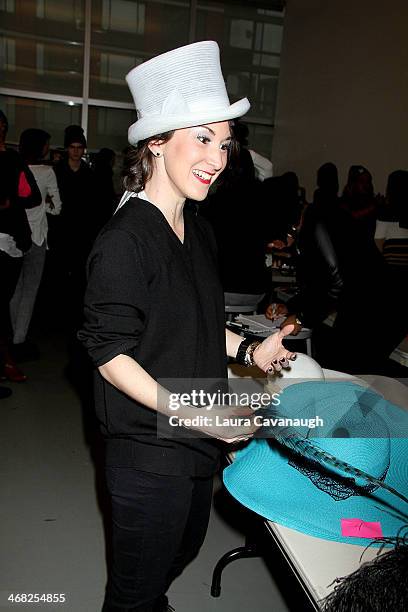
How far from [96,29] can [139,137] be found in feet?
28.5

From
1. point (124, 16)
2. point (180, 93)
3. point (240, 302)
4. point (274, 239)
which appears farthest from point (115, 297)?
point (124, 16)

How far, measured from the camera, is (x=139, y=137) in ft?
4.24

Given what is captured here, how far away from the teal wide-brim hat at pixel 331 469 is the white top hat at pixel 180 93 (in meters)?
0.71

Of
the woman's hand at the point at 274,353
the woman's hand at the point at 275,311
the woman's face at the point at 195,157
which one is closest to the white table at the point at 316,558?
the woman's hand at the point at 274,353

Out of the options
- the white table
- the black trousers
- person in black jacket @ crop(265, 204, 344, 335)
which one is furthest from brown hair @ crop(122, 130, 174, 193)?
person in black jacket @ crop(265, 204, 344, 335)

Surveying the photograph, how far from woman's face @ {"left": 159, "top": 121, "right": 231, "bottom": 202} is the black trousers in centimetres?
61

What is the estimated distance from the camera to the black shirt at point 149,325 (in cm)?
117

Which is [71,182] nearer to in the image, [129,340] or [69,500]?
[69,500]

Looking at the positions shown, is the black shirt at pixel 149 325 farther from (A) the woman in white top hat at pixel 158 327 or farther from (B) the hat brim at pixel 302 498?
(B) the hat brim at pixel 302 498

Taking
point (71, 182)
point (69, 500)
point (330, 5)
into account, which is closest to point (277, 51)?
point (330, 5)

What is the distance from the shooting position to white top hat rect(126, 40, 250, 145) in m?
1.23

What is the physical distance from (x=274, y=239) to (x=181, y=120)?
8.28 feet

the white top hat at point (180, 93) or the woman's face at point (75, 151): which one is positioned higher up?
the white top hat at point (180, 93)

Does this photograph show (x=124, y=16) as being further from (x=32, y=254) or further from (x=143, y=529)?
(x=143, y=529)
